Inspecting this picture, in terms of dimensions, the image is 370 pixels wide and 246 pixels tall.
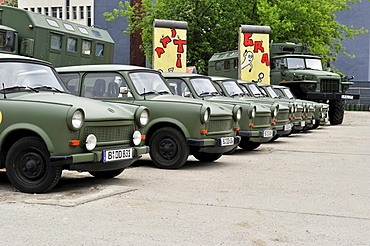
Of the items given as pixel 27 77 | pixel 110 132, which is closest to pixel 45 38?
pixel 27 77

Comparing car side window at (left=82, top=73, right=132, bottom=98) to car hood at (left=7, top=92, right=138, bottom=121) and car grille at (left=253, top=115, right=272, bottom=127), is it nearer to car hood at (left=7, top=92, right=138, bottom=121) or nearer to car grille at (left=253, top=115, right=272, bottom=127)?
car hood at (left=7, top=92, right=138, bottom=121)

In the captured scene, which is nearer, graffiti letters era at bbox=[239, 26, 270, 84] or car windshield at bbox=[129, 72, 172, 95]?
car windshield at bbox=[129, 72, 172, 95]

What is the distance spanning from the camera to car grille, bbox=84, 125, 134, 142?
25.6ft

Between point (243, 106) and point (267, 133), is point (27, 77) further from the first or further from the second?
point (267, 133)

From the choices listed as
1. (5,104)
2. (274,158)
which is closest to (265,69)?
(274,158)

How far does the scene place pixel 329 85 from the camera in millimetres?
26531

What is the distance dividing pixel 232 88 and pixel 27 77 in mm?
6993

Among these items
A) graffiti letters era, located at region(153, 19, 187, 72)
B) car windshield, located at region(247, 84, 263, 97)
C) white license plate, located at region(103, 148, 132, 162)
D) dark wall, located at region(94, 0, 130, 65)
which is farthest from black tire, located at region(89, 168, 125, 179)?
dark wall, located at region(94, 0, 130, 65)

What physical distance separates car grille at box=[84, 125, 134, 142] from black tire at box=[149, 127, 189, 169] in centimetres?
199

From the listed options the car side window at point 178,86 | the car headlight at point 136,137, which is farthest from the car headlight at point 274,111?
the car headlight at point 136,137

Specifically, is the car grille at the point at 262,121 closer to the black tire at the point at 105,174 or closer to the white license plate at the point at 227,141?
the white license plate at the point at 227,141

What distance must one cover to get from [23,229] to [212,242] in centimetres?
172

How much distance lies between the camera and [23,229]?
5.69 m

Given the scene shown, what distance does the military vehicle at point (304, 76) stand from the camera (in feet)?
85.1
